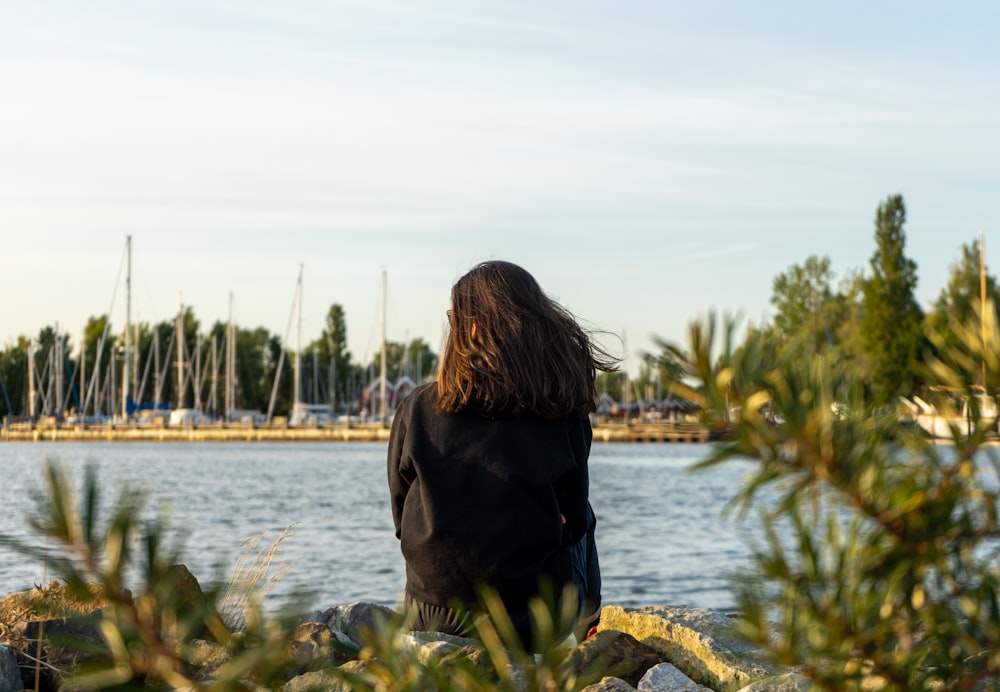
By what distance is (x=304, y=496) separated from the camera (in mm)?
36000

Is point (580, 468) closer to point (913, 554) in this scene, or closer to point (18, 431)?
point (913, 554)

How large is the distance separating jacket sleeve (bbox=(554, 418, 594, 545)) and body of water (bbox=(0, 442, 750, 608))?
0.57 m

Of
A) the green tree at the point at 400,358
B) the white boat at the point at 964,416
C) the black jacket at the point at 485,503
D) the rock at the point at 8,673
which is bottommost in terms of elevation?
the rock at the point at 8,673

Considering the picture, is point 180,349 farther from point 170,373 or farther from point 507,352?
point 507,352

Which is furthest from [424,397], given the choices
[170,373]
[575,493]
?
[170,373]

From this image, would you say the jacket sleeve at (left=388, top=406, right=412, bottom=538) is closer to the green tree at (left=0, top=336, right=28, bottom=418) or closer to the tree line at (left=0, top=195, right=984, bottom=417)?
the green tree at (left=0, top=336, right=28, bottom=418)

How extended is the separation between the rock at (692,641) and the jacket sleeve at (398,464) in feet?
5.02

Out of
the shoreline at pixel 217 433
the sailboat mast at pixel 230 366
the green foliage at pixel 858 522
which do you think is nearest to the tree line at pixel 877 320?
the green foliage at pixel 858 522

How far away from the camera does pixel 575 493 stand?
413 cm

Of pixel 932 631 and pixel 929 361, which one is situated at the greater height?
pixel 929 361

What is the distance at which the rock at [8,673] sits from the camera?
15.9 ft

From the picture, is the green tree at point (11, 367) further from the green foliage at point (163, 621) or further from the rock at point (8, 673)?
the green foliage at point (163, 621)

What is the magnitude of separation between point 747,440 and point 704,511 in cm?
3320

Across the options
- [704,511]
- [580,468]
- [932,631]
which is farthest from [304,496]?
[932,631]
